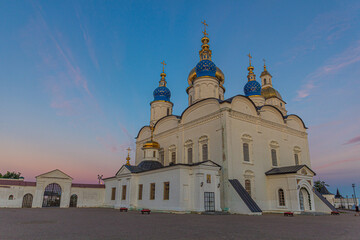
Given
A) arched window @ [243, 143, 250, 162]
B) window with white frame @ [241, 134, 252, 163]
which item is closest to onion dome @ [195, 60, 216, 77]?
window with white frame @ [241, 134, 252, 163]

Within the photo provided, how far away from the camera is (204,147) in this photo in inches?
834

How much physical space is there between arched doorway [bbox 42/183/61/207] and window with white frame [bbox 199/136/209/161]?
55.6 feet

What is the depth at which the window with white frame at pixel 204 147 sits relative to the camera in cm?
2083

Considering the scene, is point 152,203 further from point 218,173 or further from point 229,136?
point 229,136

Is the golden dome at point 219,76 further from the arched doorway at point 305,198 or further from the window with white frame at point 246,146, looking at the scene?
the arched doorway at point 305,198

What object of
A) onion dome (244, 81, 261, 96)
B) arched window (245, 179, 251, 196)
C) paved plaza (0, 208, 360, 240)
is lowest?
paved plaza (0, 208, 360, 240)

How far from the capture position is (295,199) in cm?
1858

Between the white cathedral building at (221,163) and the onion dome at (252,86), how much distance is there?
4.91 metres

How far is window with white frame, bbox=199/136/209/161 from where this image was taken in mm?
20828

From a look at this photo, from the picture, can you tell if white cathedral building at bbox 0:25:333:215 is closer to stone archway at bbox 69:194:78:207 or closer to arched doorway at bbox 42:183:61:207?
arched doorway at bbox 42:183:61:207

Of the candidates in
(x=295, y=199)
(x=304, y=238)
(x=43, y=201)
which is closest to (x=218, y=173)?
(x=295, y=199)

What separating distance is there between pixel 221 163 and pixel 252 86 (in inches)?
514

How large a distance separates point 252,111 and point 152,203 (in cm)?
1106

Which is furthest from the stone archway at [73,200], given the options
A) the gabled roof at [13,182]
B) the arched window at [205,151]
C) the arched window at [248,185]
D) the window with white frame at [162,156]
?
the arched window at [248,185]
